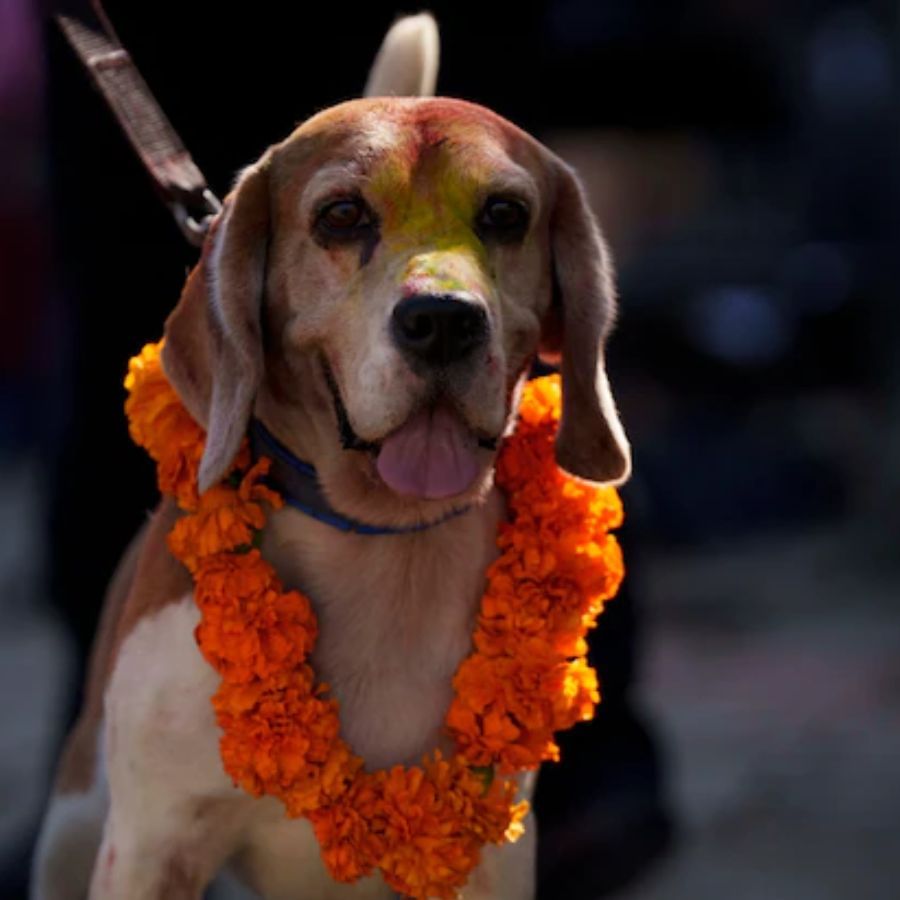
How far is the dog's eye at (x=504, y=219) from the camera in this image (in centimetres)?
316

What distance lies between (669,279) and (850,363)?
1017 mm

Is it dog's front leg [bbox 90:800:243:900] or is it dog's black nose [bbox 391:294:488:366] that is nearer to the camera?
dog's black nose [bbox 391:294:488:366]

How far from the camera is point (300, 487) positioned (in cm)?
330

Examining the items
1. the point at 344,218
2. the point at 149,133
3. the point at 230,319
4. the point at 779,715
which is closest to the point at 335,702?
the point at 230,319

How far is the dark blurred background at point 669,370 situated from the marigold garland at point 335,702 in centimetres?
103

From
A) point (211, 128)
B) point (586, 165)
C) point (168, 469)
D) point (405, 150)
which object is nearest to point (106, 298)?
point (211, 128)

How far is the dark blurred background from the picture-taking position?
4.23 meters

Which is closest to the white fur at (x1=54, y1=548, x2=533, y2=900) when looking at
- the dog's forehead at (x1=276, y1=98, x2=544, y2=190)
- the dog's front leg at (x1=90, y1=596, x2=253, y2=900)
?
the dog's front leg at (x1=90, y1=596, x2=253, y2=900)

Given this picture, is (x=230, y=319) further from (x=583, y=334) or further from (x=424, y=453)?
(x=583, y=334)

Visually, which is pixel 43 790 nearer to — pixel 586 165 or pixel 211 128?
pixel 211 128

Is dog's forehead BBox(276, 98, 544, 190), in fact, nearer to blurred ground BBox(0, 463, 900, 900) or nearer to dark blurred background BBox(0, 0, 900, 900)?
dark blurred background BBox(0, 0, 900, 900)

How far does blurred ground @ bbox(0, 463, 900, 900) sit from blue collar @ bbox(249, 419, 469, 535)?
1.91m

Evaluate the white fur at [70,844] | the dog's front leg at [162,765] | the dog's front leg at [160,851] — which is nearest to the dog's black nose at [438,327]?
the dog's front leg at [162,765]

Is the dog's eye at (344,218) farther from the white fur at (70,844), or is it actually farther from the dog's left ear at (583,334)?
the white fur at (70,844)
